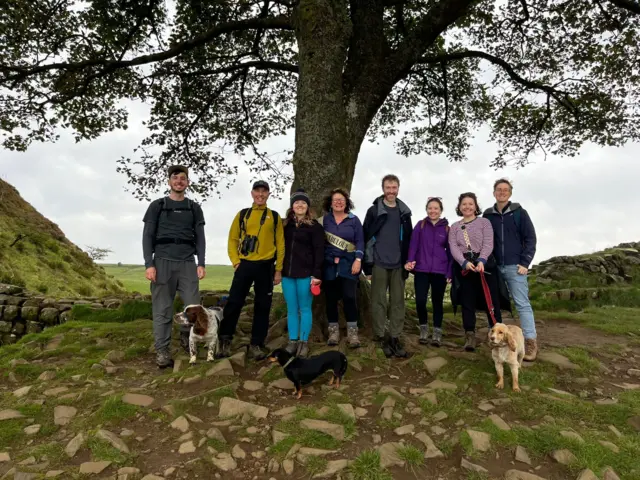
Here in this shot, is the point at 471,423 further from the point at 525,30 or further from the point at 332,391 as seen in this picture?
the point at 525,30

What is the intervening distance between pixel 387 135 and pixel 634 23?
8.05 metres

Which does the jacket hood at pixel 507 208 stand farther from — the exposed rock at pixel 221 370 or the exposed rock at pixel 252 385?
the exposed rock at pixel 221 370

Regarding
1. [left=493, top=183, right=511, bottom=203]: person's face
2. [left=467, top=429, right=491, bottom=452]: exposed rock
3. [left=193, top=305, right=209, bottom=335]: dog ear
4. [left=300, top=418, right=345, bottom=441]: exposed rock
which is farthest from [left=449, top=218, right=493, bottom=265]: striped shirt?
[left=193, top=305, right=209, bottom=335]: dog ear

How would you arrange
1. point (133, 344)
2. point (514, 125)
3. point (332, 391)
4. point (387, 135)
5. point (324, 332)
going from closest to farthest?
1. point (332, 391)
2. point (324, 332)
3. point (133, 344)
4. point (514, 125)
5. point (387, 135)

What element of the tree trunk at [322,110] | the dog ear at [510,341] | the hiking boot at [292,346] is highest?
the tree trunk at [322,110]

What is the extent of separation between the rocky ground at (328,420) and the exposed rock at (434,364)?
0.03 metres

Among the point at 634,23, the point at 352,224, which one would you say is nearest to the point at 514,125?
the point at 634,23

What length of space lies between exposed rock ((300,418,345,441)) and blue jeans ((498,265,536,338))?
397 cm

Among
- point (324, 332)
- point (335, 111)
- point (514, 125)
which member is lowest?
point (324, 332)

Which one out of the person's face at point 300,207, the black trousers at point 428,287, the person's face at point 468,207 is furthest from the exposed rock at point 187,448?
the person's face at point 468,207

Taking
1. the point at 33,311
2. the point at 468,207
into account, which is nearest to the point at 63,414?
the point at 468,207

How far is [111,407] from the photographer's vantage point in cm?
466

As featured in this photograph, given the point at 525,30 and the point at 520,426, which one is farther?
the point at 525,30

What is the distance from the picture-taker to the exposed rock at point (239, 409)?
4609 millimetres
